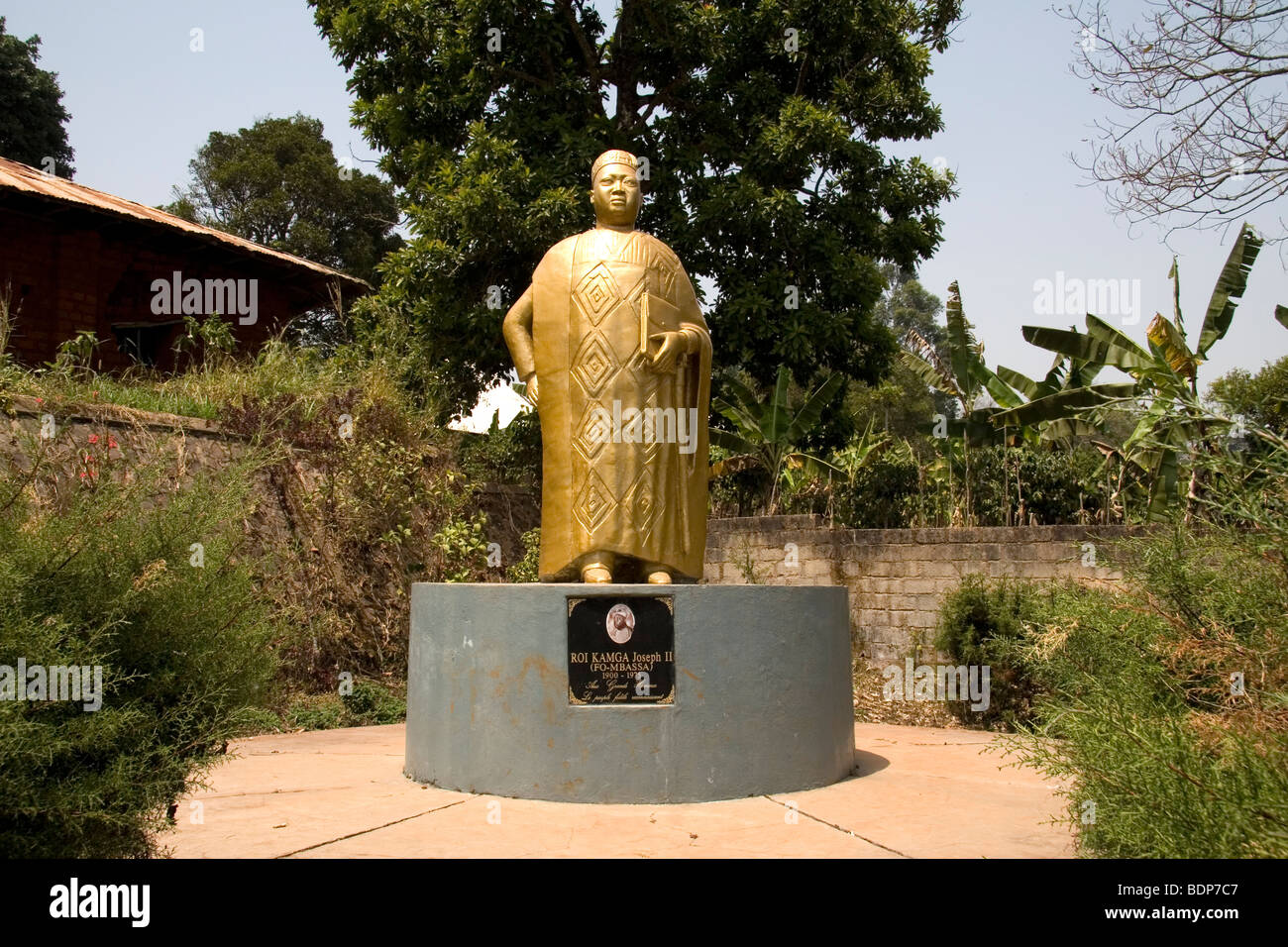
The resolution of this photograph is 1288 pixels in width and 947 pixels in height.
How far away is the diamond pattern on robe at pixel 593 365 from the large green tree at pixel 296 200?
58.0ft

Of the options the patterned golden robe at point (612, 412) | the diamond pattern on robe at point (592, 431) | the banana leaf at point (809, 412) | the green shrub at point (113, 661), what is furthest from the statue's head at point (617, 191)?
the banana leaf at point (809, 412)

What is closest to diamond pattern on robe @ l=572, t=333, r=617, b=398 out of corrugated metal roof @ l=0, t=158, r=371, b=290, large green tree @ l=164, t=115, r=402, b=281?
corrugated metal roof @ l=0, t=158, r=371, b=290

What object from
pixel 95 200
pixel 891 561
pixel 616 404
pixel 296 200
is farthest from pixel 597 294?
pixel 296 200

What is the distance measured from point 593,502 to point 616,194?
5.78 feet

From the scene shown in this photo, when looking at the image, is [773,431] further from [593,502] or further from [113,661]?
[113,661]

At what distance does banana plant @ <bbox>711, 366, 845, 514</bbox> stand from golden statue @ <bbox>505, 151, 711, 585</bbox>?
538cm

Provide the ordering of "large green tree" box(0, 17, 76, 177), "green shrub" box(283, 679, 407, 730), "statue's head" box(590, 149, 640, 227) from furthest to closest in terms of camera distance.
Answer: "large green tree" box(0, 17, 76, 177), "green shrub" box(283, 679, 407, 730), "statue's head" box(590, 149, 640, 227)

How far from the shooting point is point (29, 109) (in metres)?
17.3

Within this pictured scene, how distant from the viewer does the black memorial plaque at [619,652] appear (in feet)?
15.8

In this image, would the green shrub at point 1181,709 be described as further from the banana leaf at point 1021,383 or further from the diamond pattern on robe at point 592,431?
the banana leaf at point 1021,383

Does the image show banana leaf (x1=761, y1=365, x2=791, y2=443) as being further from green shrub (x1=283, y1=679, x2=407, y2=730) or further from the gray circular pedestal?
the gray circular pedestal

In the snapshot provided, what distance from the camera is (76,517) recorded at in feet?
10.7

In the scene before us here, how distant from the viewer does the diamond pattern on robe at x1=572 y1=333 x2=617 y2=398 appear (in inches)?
216

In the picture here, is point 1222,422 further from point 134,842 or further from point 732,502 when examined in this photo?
point 732,502
